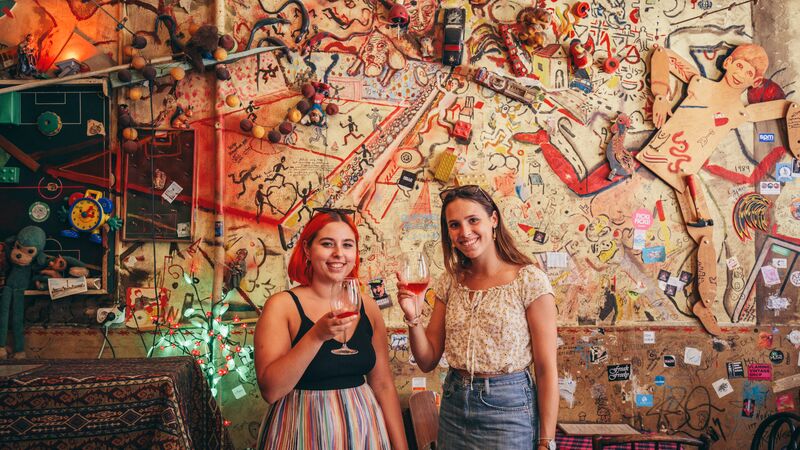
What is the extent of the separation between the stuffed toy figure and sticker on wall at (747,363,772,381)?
4.66 meters

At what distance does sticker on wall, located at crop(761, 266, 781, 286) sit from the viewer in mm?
3695

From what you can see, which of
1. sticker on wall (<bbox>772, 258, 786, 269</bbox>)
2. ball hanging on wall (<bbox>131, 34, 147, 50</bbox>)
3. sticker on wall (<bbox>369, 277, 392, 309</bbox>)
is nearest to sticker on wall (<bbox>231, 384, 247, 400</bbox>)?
sticker on wall (<bbox>369, 277, 392, 309</bbox>)

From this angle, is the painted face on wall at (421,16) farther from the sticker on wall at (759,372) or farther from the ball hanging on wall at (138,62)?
the sticker on wall at (759,372)

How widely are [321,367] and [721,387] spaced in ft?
9.97

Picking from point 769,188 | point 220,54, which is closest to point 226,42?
point 220,54

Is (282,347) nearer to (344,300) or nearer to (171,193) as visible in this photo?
(344,300)

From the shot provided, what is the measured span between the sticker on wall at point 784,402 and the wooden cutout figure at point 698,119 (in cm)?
93

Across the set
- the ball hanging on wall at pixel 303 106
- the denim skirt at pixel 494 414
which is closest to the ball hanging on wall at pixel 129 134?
the ball hanging on wall at pixel 303 106

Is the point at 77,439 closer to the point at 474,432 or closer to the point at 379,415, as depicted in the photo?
the point at 379,415

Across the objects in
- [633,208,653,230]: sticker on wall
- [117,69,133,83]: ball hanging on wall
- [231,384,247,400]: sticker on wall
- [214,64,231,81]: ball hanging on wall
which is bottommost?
[231,384,247,400]: sticker on wall

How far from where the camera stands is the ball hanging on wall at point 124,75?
3.25 m

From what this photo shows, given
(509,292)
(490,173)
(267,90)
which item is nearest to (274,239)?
(267,90)

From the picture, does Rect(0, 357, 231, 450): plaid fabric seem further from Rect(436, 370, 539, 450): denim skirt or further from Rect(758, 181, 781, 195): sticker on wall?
Rect(758, 181, 781, 195): sticker on wall

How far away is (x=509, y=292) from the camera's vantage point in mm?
1928
